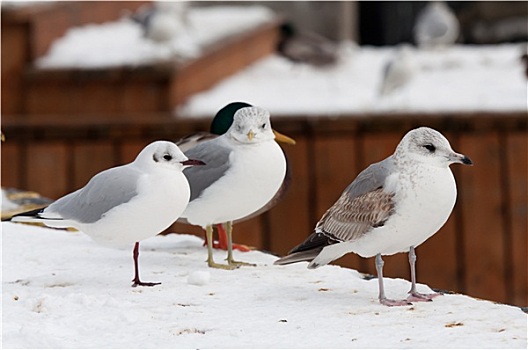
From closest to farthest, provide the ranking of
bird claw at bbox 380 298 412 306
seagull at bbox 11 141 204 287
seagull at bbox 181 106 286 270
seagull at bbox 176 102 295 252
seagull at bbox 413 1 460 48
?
bird claw at bbox 380 298 412 306 < seagull at bbox 11 141 204 287 < seagull at bbox 181 106 286 270 < seagull at bbox 176 102 295 252 < seagull at bbox 413 1 460 48

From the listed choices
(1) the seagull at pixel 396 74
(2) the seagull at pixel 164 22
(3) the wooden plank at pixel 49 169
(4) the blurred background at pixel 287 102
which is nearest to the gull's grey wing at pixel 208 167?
(4) the blurred background at pixel 287 102

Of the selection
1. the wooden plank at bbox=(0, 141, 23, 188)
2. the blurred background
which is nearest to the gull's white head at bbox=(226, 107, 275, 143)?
the blurred background

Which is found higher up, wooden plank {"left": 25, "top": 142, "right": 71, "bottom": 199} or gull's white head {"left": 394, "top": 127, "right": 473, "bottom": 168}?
gull's white head {"left": 394, "top": 127, "right": 473, "bottom": 168}

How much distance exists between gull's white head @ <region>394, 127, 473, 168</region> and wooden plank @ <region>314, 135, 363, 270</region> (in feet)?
13.2

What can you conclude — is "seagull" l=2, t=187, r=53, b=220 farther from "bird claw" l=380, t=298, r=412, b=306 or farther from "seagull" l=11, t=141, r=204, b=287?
"bird claw" l=380, t=298, r=412, b=306

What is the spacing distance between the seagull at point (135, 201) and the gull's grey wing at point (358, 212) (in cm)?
45

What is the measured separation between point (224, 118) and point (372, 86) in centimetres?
579

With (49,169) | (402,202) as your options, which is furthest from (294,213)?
(402,202)

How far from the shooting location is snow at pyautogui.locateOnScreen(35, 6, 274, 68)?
8.97 meters

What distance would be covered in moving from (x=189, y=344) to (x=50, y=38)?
22.9ft

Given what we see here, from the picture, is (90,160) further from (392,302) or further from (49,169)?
(392,302)

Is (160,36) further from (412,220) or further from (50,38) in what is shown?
(412,220)

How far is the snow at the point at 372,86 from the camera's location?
27.5 feet

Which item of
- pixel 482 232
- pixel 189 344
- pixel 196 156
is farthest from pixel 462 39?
pixel 189 344
